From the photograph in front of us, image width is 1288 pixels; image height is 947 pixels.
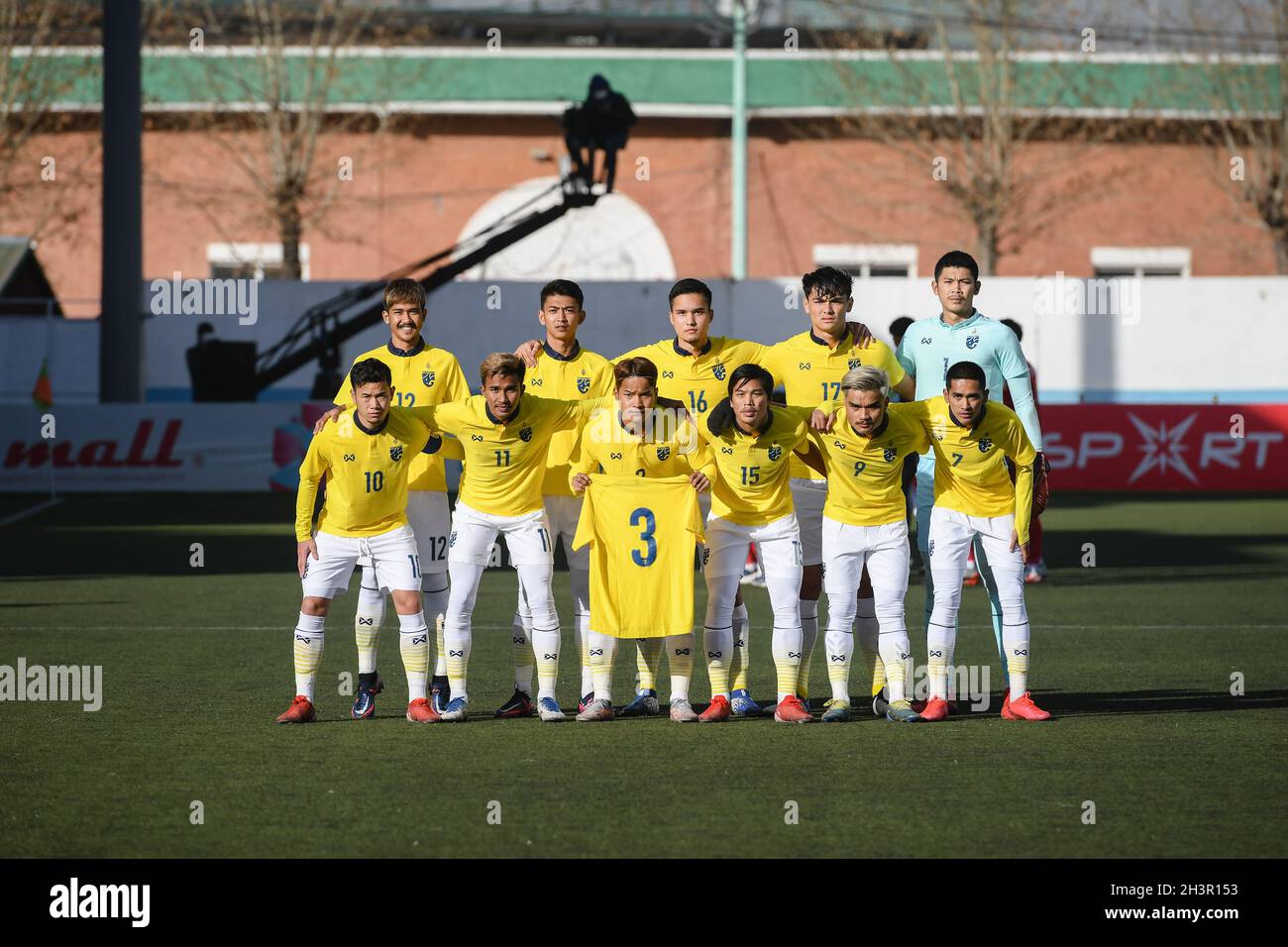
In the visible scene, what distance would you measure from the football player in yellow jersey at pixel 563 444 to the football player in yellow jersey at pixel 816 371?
0.96m

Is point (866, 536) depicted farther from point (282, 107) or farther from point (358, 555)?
point (282, 107)

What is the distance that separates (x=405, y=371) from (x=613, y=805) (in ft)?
10.9

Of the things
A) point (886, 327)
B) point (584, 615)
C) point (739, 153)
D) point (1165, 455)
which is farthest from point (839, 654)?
point (739, 153)

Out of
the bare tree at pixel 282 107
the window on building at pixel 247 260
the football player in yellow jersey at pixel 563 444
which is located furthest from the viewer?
the window on building at pixel 247 260

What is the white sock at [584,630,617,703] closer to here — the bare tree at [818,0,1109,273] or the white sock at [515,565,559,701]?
the white sock at [515,565,559,701]

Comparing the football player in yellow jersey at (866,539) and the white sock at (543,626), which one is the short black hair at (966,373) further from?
the white sock at (543,626)

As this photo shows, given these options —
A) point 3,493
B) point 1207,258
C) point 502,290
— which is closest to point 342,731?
point 3,493

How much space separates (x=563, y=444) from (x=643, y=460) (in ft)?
1.79

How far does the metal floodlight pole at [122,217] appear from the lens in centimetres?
2564

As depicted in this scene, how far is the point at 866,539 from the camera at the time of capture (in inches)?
364

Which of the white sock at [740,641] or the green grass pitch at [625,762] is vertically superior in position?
the white sock at [740,641]

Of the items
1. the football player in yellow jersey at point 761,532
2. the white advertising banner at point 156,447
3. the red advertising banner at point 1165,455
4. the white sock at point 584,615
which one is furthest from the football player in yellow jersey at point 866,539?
the red advertising banner at point 1165,455

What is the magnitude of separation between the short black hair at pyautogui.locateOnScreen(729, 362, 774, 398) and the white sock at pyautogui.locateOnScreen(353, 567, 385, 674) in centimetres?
207

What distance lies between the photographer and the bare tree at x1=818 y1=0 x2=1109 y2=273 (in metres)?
36.6
